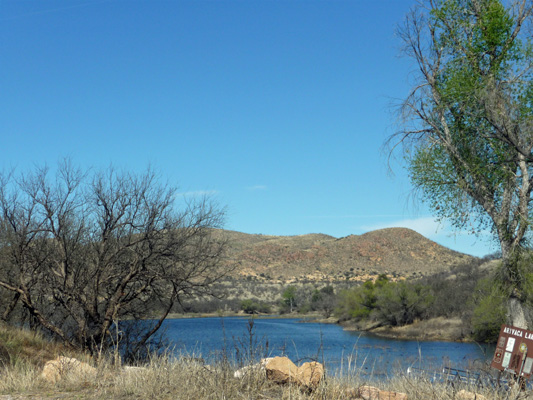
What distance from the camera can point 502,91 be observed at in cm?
1406

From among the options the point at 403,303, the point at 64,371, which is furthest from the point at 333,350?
the point at 64,371

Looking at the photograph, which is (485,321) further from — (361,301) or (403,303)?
(361,301)

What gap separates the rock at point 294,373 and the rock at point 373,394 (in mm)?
565

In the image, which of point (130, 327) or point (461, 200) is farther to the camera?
point (130, 327)

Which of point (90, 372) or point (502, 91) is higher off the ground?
point (502, 91)

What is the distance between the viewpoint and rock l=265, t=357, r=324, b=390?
A: 716 cm

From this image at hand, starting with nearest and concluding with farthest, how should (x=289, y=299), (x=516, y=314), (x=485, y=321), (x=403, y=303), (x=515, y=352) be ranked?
1. (x=515, y=352)
2. (x=516, y=314)
3. (x=485, y=321)
4. (x=403, y=303)
5. (x=289, y=299)

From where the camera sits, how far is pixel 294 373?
7.30 meters

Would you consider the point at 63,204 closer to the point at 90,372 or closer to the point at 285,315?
the point at 90,372

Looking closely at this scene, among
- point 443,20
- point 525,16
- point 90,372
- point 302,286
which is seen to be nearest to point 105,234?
point 90,372

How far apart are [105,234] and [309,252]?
9227cm

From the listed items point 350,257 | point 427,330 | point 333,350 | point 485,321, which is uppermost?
point 350,257

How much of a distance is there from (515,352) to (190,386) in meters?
5.11

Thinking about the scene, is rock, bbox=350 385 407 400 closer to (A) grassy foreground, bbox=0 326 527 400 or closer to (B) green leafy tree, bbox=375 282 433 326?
(A) grassy foreground, bbox=0 326 527 400
